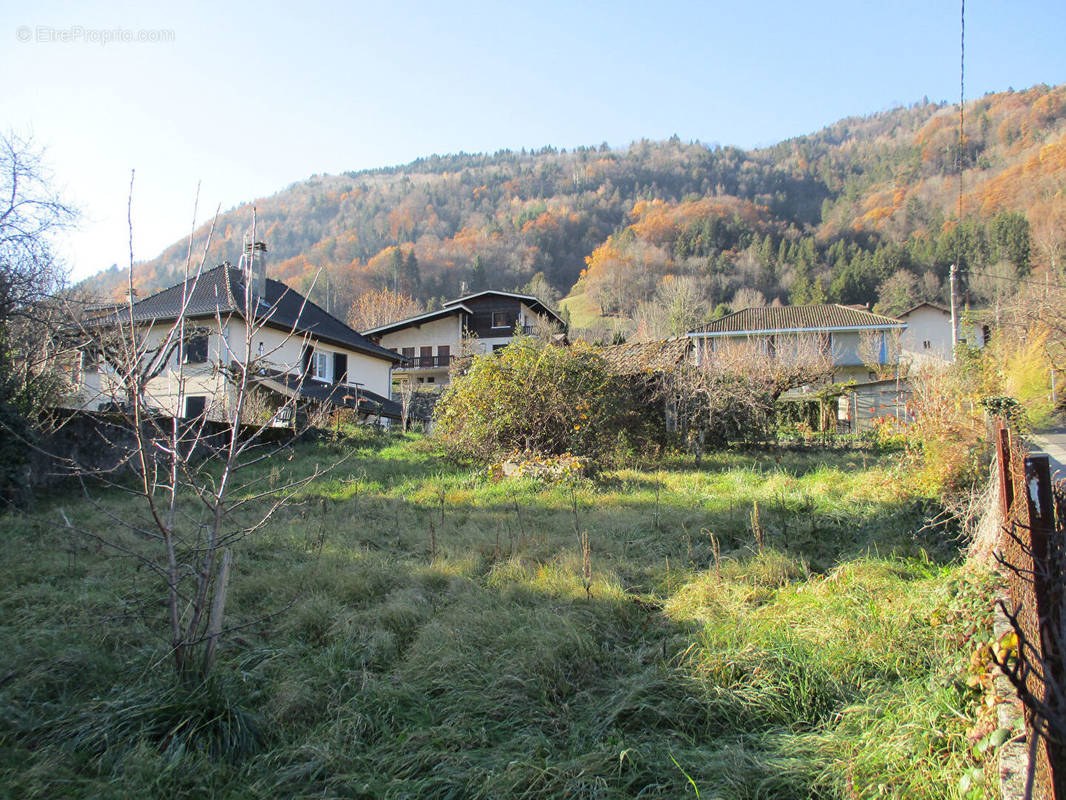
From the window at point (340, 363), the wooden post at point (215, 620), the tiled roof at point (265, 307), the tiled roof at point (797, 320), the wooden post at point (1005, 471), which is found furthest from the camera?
the tiled roof at point (797, 320)

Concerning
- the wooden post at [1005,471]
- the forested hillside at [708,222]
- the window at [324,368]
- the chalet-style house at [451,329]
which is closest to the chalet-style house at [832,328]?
the forested hillside at [708,222]

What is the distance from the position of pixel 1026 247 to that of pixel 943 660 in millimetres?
54977

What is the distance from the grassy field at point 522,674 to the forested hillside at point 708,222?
30.8 meters

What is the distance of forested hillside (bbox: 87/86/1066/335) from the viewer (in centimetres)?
4028

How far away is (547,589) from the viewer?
4.87m

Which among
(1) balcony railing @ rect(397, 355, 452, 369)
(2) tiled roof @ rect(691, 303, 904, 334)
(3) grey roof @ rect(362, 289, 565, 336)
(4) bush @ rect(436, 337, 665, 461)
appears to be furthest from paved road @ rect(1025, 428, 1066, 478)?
(1) balcony railing @ rect(397, 355, 452, 369)

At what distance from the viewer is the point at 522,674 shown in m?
3.54

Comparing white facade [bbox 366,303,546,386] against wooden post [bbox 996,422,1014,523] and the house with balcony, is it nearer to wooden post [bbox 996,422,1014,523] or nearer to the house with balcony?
the house with balcony

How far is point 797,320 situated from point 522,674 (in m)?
38.1

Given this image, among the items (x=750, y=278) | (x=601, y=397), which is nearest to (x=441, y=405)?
(x=601, y=397)

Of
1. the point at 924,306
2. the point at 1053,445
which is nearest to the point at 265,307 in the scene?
the point at 1053,445

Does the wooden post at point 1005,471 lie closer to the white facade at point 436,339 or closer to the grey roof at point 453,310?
the white facade at point 436,339

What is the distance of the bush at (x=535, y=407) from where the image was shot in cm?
1223

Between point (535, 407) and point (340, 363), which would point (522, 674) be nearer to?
point (535, 407)
